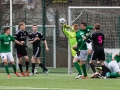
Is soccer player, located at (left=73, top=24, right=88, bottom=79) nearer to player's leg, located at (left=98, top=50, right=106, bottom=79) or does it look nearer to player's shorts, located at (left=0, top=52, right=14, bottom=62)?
player's leg, located at (left=98, top=50, right=106, bottom=79)

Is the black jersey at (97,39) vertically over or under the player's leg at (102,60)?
over

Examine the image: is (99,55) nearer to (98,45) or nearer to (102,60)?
(102,60)

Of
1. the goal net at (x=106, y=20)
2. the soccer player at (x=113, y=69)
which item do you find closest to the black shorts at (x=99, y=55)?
the soccer player at (x=113, y=69)

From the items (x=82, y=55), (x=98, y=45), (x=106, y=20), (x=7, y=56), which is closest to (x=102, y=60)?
(x=98, y=45)

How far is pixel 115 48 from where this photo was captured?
26.0 m

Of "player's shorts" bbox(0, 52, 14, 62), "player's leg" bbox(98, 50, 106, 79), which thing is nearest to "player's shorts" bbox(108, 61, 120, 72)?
"player's leg" bbox(98, 50, 106, 79)

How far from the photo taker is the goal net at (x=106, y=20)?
26.2 m

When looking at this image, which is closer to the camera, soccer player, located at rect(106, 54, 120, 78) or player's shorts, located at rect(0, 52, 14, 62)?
soccer player, located at rect(106, 54, 120, 78)

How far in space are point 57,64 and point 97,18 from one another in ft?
12.3

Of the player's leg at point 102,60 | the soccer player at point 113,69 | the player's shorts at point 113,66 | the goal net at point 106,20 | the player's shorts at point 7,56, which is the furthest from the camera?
the goal net at point 106,20

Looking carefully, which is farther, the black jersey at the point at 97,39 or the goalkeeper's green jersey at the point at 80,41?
the goalkeeper's green jersey at the point at 80,41

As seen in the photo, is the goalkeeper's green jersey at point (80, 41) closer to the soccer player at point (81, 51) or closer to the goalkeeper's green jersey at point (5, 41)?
the soccer player at point (81, 51)

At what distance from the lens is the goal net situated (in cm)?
2625

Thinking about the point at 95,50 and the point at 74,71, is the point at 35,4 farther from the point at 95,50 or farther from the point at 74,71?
the point at 95,50
